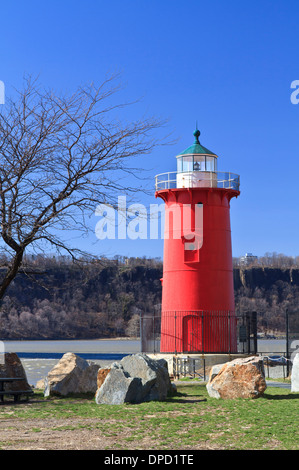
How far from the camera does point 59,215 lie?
16594mm

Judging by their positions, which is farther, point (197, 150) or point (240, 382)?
point (197, 150)

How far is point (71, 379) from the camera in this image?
17141 mm

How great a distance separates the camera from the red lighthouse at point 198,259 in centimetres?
2650

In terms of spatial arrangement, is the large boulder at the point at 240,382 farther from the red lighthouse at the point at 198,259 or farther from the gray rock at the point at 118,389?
the red lighthouse at the point at 198,259

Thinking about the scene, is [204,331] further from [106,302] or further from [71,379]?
[106,302]

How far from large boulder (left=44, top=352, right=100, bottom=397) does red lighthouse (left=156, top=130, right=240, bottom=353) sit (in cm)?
916

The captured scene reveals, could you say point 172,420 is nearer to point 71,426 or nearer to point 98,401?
point 71,426

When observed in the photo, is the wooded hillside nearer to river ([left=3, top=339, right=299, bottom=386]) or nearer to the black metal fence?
river ([left=3, top=339, right=299, bottom=386])

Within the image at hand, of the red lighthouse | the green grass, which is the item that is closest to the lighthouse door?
the red lighthouse

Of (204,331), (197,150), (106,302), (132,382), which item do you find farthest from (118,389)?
(106,302)

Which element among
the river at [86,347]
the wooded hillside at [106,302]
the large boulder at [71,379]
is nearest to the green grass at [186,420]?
the large boulder at [71,379]

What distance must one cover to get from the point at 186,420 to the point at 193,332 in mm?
14212

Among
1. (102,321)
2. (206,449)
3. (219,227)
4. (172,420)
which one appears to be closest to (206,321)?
(219,227)

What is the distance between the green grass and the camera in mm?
10398
